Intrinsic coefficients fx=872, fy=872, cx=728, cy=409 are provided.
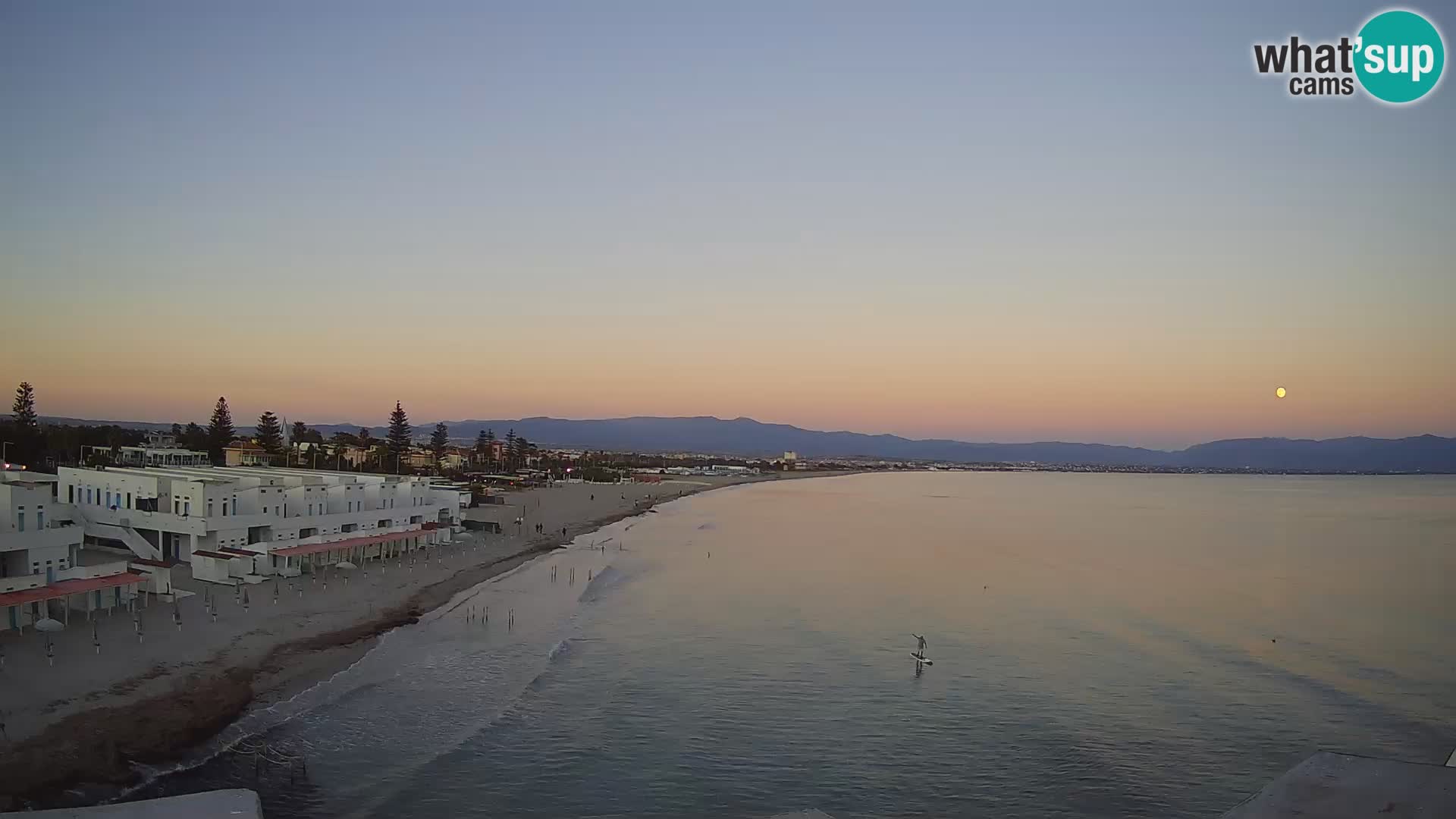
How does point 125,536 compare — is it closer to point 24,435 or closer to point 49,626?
point 49,626

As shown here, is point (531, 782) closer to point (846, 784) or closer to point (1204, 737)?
point (846, 784)

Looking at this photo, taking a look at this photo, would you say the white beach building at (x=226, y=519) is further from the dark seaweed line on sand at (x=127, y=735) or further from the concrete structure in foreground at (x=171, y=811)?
the concrete structure in foreground at (x=171, y=811)

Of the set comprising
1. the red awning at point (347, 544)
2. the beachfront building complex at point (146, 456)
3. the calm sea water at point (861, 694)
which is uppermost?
the beachfront building complex at point (146, 456)

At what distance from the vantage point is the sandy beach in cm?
1413

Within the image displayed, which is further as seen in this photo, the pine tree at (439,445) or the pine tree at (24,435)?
the pine tree at (439,445)

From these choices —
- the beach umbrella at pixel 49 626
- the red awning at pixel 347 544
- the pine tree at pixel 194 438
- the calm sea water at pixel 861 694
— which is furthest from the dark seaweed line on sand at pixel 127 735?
the pine tree at pixel 194 438

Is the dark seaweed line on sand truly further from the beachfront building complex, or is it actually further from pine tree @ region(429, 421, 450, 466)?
pine tree @ region(429, 421, 450, 466)

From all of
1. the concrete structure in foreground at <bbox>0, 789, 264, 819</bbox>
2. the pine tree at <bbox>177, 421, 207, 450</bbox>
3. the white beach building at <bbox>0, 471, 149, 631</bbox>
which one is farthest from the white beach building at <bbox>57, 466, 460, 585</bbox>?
the pine tree at <bbox>177, 421, 207, 450</bbox>

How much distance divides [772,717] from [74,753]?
506 inches

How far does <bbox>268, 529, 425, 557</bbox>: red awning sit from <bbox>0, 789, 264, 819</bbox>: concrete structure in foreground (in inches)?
818

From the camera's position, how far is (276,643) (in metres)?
21.9

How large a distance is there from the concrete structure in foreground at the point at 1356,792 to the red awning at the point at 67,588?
23.6 m

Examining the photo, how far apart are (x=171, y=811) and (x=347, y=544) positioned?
79.3 feet

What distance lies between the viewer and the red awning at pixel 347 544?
3008 centimetres
